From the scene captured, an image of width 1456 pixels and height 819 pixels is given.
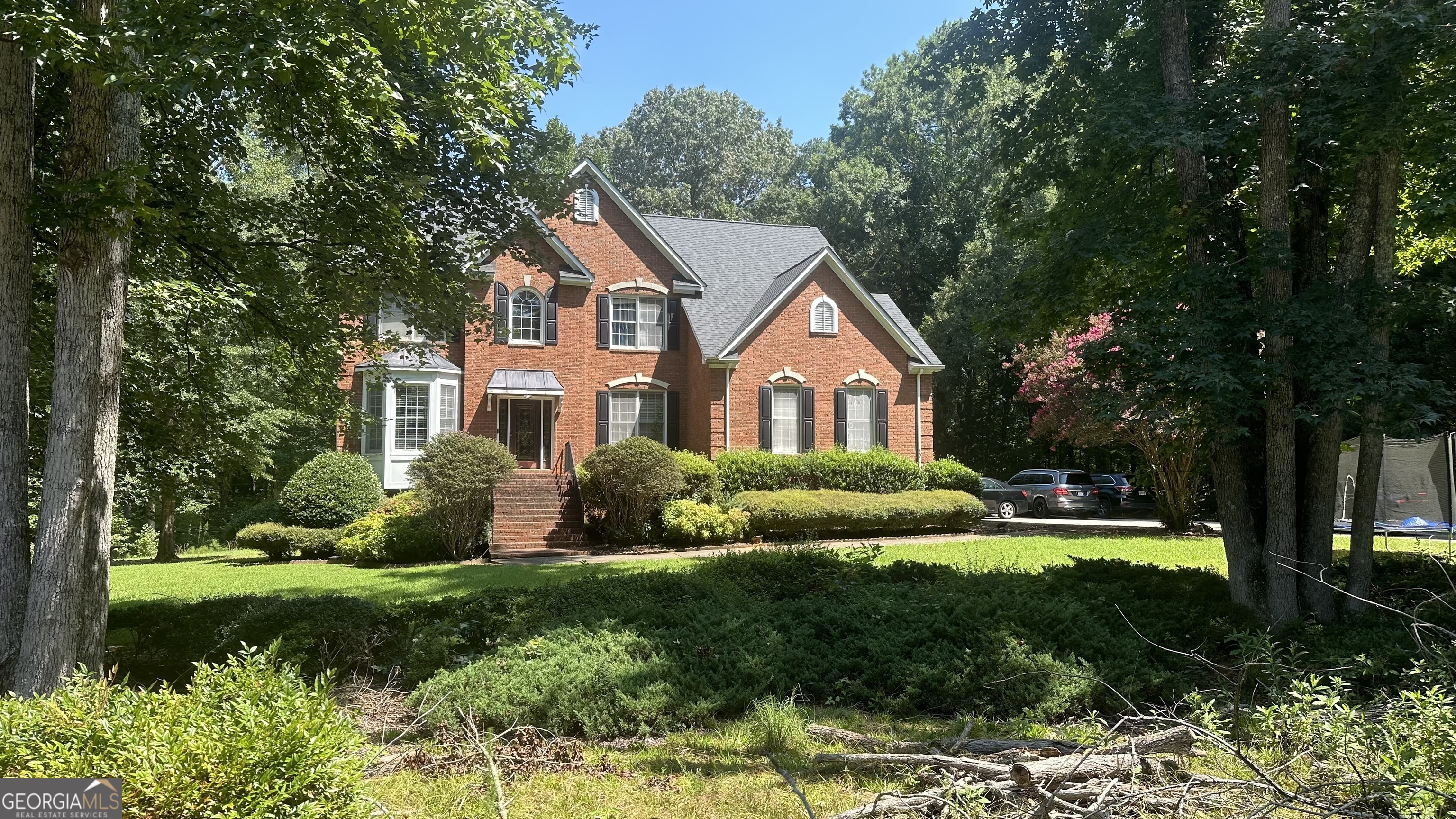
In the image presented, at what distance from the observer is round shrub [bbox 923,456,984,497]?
21.9m

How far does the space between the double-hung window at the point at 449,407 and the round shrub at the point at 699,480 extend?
22.3ft

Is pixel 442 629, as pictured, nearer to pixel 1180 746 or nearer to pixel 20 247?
pixel 20 247

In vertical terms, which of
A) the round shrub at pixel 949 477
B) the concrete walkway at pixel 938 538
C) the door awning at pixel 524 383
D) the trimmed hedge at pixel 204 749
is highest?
the door awning at pixel 524 383

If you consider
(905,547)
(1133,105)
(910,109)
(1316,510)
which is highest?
(910,109)

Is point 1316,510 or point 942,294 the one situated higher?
point 942,294

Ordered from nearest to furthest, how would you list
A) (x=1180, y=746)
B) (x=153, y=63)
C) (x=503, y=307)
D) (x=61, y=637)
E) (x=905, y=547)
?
(x=1180, y=746) < (x=153, y=63) < (x=61, y=637) < (x=905, y=547) < (x=503, y=307)

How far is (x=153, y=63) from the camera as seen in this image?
5.05 metres

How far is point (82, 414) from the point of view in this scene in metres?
5.73

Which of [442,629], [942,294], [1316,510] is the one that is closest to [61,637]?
[442,629]

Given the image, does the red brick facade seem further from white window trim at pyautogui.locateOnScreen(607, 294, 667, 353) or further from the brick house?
white window trim at pyautogui.locateOnScreen(607, 294, 667, 353)

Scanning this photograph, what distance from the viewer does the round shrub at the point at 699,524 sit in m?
17.9

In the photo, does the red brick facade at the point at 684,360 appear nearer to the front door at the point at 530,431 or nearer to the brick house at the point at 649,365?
the brick house at the point at 649,365

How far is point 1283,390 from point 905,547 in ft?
31.7

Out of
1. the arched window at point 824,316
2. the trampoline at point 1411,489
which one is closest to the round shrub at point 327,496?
the arched window at point 824,316
